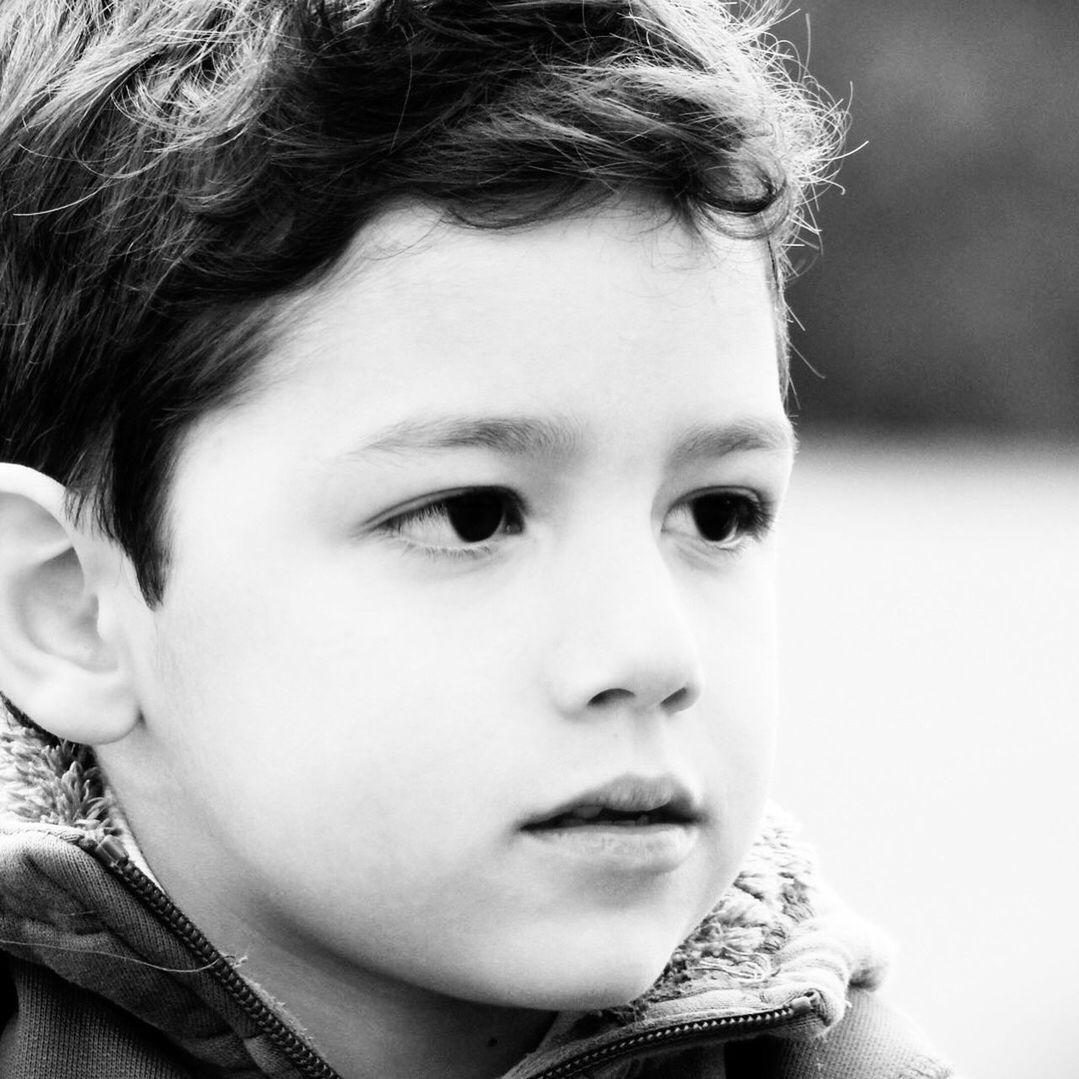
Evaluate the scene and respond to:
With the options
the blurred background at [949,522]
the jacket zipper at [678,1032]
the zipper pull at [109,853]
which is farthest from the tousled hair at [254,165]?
the blurred background at [949,522]

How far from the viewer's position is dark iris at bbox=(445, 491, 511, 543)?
5.17 ft

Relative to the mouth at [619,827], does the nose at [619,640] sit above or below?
above

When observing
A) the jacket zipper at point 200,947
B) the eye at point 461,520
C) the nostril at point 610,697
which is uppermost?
the eye at point 461,520

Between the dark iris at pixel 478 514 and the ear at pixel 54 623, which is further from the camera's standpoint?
the ear at pixel 54 623

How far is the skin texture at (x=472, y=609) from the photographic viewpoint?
60.0 inches

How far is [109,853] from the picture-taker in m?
1.60

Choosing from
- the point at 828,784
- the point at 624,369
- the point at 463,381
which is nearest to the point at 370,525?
the point at 463,381

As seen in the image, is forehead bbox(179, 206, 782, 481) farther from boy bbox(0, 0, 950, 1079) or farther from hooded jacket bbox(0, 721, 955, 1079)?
hooded jacket bbox(0, 721, 955, 1079)

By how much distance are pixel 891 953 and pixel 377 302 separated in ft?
2.87

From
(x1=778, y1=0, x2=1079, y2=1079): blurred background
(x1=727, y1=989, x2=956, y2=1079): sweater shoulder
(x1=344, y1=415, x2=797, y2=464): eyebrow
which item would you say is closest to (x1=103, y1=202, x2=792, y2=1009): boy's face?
(x1=344, y1=415, x2=797, y2=464): eyebrow

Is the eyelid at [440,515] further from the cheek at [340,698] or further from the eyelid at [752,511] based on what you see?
the eyelid at [752,511]

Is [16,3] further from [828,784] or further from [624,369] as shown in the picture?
→ [828,784]

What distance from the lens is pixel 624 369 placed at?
61.6 inches

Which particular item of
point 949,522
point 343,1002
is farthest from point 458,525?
point 949,522
